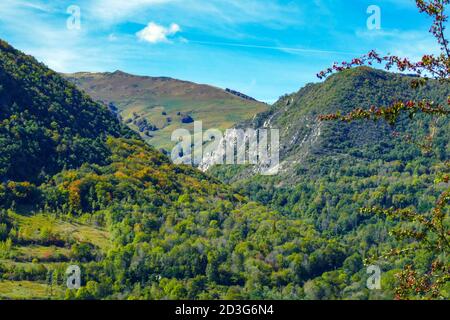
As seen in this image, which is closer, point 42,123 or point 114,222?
point 114,222

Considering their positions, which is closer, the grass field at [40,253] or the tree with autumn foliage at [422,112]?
the tree with autumn foliage at [422,112]

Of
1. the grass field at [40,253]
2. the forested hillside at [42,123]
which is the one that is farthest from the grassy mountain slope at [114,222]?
the forested hillside at [42,123]

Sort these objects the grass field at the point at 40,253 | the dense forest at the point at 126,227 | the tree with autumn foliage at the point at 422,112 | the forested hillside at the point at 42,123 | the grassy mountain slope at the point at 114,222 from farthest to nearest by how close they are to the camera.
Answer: the forested hillside at the point at 42,123, the grassy mountain slope at the point at 114,222, the dense forest at the point at 126,227, the grass field at the point at 40,253, the tree with autumn foliage at the point at 422,112

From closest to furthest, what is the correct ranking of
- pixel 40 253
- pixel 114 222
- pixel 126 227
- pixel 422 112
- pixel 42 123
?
pixel 422 112, pixel 40 253, pixel 126 227, pixel 114 222, pixel 42 123

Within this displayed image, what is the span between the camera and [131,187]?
139125mm

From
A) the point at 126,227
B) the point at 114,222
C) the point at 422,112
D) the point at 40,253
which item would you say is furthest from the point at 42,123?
the point at 422,112

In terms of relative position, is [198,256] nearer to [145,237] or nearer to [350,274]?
[145,237]

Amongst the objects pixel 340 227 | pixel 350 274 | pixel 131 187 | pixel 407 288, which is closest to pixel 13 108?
pixel 131 187

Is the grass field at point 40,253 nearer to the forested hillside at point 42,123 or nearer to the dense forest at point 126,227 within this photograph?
the dense forest at point 126,227

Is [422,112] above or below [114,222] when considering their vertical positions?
above

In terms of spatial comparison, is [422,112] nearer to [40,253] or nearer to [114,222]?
[40,253]

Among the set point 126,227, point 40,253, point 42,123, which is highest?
point 42,123
